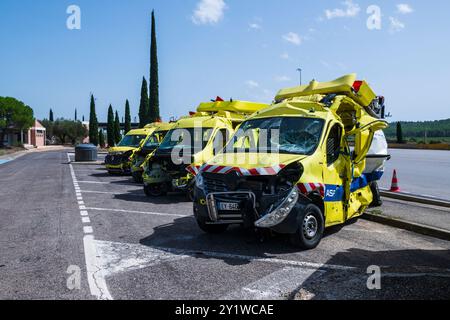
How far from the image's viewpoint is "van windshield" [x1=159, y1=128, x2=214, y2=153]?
12.7 m

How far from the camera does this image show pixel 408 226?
8211 mm

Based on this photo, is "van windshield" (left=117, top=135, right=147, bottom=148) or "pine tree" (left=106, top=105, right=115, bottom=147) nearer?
"van windshield" (left=117, top=135, right=147, bottom=148)

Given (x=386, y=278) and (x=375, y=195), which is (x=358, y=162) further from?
(x=386, y=278)

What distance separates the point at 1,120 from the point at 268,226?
63869 millimetres

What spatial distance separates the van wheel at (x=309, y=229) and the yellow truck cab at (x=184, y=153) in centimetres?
491

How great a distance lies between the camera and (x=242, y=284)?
16.4 feet

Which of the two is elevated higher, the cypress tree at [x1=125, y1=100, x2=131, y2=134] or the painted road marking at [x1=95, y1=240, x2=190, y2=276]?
the cypress tree at [x1=125, y1=100, x2=131, y2=134]

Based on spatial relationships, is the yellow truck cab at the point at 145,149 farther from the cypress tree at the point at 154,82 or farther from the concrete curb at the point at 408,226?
the cypress tree at the point at 154,82

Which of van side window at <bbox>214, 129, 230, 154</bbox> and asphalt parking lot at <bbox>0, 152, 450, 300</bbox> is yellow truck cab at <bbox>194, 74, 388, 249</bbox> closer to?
asphalt parking lot at <bbox>0, 152, 450, 300</bbox>

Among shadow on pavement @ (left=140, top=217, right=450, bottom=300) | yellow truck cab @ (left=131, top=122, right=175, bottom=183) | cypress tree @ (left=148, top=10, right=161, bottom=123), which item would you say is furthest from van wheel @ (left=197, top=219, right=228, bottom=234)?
cypress tree @ (left=148, top=10, right=161, bottom=123)

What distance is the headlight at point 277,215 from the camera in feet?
19.9

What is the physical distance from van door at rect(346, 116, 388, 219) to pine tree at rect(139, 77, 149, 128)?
3722 centimetres
